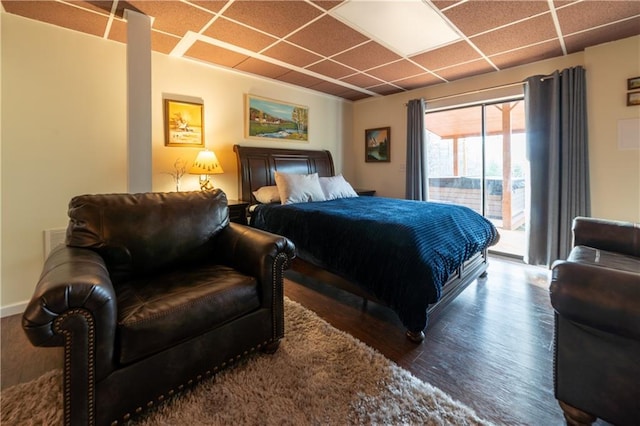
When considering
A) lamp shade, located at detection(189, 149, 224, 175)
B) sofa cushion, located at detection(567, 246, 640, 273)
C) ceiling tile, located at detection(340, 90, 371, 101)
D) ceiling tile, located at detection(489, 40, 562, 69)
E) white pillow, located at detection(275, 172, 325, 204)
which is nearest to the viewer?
sofa cushion, located at detection(567, 246, 640, 273)

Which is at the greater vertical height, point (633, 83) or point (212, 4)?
point (212, 4)

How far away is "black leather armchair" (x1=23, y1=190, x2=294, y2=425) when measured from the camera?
3.60ft

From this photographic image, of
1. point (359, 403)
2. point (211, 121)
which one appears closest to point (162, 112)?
point (211, 121)

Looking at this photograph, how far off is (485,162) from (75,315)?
4640 millimetres

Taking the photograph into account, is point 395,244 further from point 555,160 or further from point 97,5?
point 97,5

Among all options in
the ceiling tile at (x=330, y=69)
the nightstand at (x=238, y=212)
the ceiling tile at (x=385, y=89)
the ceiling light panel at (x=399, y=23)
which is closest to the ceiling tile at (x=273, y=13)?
the ceiling light panel at (x=399, y=23)

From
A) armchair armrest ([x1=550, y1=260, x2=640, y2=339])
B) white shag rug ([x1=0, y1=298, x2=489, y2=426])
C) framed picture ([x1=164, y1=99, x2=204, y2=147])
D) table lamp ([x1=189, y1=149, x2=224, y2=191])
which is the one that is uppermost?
framed picture ([x1=164, y1=99, x2=204, y2=147])

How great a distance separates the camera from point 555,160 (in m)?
3.19

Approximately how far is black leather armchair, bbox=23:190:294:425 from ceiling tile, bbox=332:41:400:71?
2200 mm

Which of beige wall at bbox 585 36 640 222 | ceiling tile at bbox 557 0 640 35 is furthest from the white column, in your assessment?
beige wall at bbox 585 36 640 222

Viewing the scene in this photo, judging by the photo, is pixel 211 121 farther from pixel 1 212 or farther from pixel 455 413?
pixel 455 413

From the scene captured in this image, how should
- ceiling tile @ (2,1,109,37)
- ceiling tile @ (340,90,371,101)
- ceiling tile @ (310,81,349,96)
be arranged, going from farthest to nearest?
ceiling tile @ (340,90,371,101) < ceiling tile @ (310,81,349,96) < ceiling tile @ (2,1,109,37)

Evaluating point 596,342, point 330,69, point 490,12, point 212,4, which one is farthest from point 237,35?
point 596,342

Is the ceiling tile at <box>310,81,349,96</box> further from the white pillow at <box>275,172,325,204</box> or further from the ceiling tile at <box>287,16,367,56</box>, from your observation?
the white pillow at <box>275,172,325,204</box>
